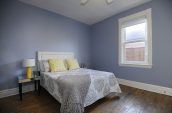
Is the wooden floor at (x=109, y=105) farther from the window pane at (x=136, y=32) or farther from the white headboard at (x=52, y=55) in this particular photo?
the window pane at (x=136, y=32)

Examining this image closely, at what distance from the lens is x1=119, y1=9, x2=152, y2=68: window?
2.89 m

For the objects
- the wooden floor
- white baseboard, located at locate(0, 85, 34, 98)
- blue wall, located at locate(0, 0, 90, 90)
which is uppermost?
blue wall, located at locate(0, 0, 90, 90)

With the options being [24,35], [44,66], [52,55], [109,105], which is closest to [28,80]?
[44,66]

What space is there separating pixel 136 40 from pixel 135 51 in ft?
1.16

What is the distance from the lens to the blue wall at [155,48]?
2559mm

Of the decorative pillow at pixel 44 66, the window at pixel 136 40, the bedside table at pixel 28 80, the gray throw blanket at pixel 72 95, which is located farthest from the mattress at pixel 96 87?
the window at pixel 136 40

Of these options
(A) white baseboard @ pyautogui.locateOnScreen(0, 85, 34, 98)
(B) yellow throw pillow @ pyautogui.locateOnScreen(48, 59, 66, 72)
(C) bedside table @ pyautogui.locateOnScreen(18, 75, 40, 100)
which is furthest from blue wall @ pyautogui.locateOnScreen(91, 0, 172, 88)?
(A) white baseboard @ pyautogui.locateOnScreen(0, 85, 34, 98)

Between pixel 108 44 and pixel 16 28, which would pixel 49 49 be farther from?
pixel 108 44

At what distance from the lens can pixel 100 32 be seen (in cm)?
433

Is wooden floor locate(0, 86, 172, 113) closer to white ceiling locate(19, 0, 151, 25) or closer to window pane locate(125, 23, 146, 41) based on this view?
window pane locate(125, 23, 146, 41)

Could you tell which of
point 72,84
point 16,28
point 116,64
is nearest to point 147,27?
point 116,64

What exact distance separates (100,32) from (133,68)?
77.8 inches

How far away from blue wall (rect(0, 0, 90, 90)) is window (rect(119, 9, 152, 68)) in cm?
195

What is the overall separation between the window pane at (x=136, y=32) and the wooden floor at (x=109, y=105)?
171 cm
